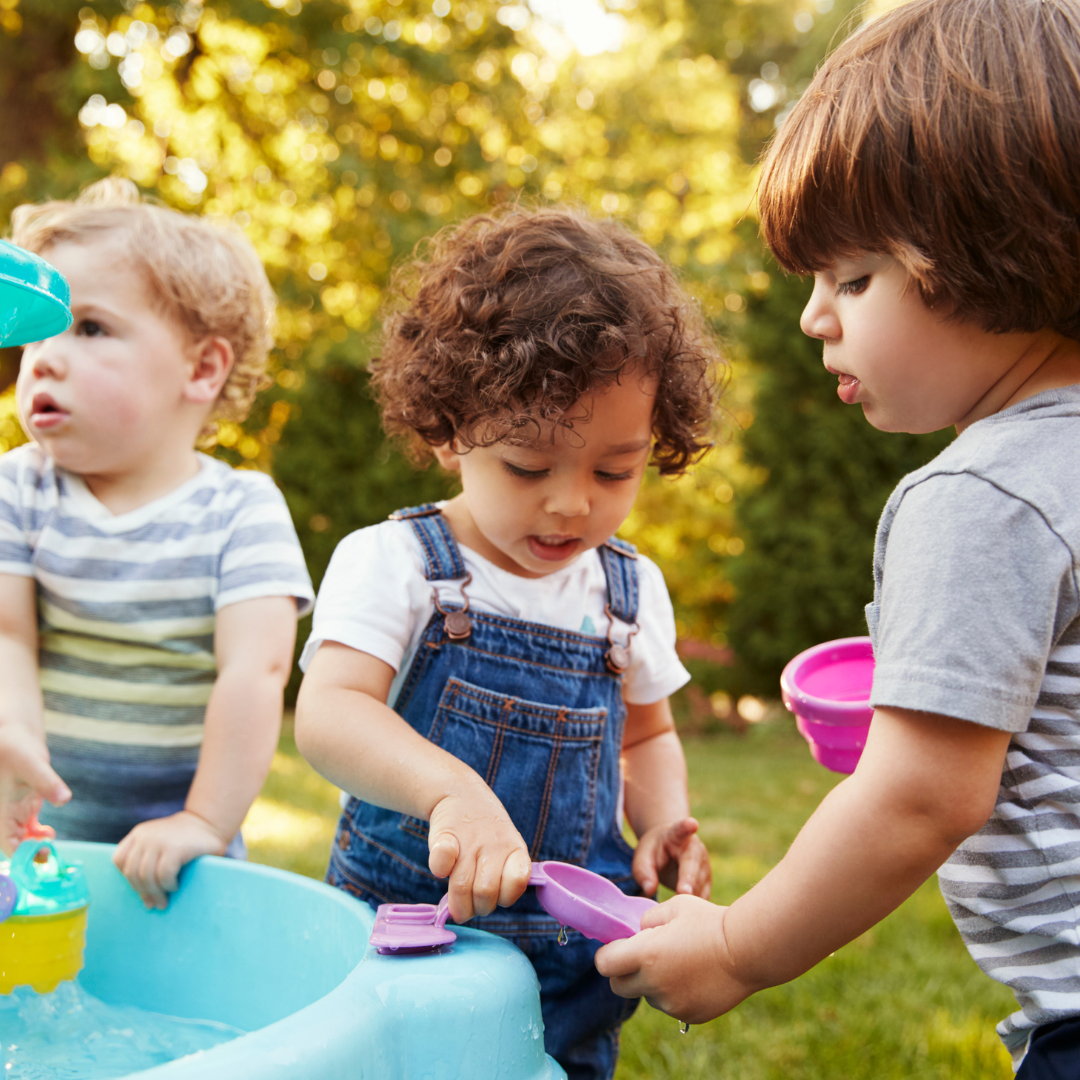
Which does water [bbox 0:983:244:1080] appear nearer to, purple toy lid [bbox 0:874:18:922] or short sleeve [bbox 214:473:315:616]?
purple toy lid [bbox 0:874:18:922]

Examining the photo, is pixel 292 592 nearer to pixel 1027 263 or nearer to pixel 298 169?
pixel 1027 263

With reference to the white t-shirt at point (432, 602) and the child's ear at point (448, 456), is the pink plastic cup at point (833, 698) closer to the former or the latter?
the white t-shirt at point (432, 602)

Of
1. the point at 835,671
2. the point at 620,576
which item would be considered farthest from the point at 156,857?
the point at 835,671

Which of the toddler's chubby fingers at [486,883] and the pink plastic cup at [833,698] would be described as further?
the pink plastic cup at [833,698]

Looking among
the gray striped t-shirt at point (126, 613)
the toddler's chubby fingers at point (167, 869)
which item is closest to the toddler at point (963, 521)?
the toddler's chubby fingers at point (167, 869)

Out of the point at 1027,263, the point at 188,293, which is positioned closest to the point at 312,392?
the point at 188,293

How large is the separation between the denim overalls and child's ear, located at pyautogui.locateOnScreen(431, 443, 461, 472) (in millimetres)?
128

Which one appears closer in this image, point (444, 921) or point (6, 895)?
point (444, 921)

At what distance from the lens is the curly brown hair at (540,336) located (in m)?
1.42

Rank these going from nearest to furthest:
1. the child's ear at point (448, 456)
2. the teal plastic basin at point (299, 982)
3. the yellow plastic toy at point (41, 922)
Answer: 1. the teal plastic basin at point (299, 982)
2. the yellow plastic toy at point (41, 922)
3. the child's ear at point (448, 456)

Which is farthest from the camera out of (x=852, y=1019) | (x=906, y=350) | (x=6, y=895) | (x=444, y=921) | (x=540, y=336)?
(x=852, y=1019)

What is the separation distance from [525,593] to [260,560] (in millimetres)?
546

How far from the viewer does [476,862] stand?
112 centimetres

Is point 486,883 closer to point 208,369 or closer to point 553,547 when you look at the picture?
point 553,547
